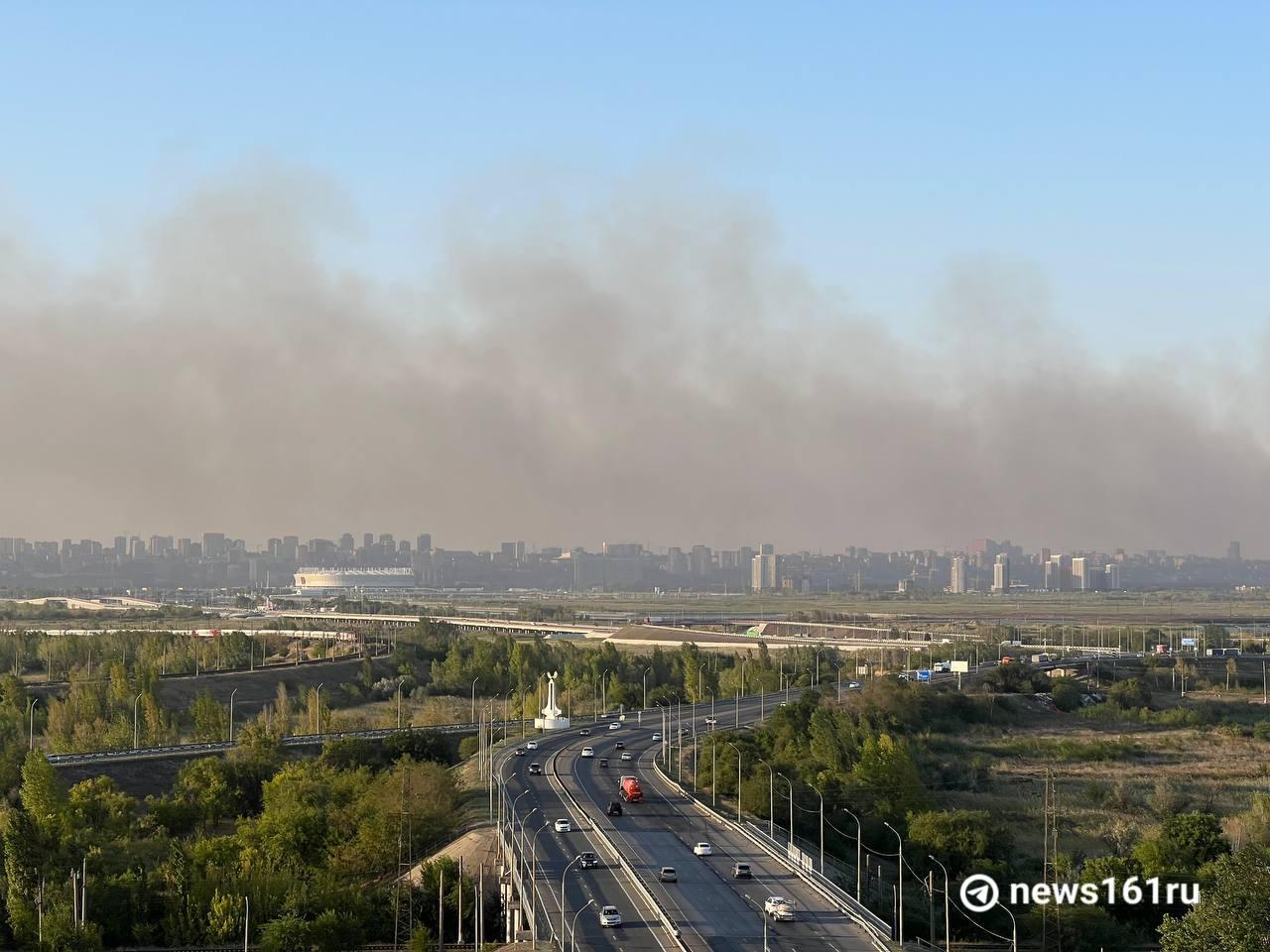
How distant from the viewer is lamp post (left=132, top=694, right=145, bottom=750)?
2504 inches

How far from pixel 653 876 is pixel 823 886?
396 cm

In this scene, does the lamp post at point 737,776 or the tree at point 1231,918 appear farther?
the lamp post at point 737,776

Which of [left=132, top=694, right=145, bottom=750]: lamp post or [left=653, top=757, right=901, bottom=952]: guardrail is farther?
[left=132, top=694, right=145, bottom=750]: lamp post

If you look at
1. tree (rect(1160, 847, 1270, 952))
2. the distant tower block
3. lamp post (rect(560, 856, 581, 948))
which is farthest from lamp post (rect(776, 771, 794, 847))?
the distant tower block

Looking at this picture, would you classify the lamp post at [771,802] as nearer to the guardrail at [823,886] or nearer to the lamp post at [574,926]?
the guardrail at [823,886]

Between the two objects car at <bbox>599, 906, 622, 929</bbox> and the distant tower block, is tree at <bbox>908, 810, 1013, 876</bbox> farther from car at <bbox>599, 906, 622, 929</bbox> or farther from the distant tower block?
the distant tower block

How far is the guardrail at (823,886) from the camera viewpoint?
28250 millimetres

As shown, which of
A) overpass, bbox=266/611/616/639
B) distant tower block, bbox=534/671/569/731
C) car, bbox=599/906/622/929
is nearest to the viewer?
car, bbox=599/906/622/929

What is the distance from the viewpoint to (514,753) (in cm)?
5697

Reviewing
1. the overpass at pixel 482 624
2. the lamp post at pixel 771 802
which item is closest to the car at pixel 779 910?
the lamp post at pixel 771 802

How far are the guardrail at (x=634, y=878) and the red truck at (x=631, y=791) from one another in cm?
157

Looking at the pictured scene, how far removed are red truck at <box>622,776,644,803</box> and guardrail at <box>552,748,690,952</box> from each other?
5.14 feet

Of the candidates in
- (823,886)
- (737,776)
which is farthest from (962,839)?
(823,886)

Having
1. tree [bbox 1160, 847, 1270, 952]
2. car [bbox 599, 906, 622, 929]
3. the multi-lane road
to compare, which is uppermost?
tree [bbox 1160, 847, 1270, 952]
